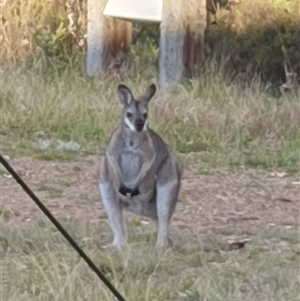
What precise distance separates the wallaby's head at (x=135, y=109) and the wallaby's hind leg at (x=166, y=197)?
0.34ft

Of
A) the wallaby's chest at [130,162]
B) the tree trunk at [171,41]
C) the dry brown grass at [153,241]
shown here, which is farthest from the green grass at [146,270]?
the tree trunk at [171,41]

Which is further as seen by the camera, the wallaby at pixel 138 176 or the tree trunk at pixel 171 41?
the tree trunk at pixel 171 41

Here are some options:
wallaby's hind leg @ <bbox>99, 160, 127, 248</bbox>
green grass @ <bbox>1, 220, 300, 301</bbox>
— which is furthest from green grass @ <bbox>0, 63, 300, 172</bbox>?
green grass @ <bbox>1, 220, 300, 301</bbox>

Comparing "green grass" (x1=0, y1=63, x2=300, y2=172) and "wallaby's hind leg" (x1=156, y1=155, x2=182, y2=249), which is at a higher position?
"green grass" (x1=0, y1=63, x2=300, y2=172)

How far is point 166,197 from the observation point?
6.55 ft

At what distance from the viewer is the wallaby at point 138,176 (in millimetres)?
1991

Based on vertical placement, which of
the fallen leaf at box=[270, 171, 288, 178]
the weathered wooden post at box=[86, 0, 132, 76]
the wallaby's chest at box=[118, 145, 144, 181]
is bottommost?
the fallen leaf at box=[270, 171, 288, 178]

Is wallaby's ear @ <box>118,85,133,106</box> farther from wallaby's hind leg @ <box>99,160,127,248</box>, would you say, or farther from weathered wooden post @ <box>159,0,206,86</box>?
weathered wooden post @ <box>159,0,206,86</box>

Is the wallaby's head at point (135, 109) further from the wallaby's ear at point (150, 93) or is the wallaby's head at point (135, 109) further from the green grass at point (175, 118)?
the green grass at point (175, 118)

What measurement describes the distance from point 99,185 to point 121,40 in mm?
468

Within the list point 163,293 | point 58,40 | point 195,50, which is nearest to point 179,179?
point 163,293

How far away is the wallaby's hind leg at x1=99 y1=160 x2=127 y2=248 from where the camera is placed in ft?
6.53

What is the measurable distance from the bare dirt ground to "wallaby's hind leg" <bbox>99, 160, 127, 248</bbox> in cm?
6

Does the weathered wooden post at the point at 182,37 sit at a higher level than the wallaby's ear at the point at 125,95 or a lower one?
higher
